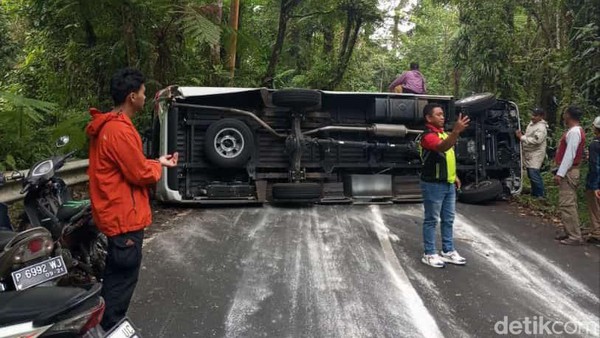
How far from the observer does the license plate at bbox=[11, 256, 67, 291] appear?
3123 millimetres

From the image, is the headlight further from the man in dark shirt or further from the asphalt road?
the man in dark shirt

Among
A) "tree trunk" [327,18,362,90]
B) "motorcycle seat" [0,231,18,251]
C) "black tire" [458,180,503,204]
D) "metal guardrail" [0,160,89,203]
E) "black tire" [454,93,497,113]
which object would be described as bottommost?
"black tire" [458,180,503,204]

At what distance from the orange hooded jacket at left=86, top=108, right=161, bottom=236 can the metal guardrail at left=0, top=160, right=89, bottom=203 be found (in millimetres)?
2615

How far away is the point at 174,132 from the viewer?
711 cm

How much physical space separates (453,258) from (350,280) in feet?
4.18

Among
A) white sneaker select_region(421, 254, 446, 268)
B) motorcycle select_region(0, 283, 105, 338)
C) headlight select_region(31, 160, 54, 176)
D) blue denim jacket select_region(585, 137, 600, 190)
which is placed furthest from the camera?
blue denim jacket select_region(585, 137, 600, 190)

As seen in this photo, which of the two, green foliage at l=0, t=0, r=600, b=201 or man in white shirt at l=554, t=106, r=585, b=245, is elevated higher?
green foliage at l=0, t=0, r=600, b=201

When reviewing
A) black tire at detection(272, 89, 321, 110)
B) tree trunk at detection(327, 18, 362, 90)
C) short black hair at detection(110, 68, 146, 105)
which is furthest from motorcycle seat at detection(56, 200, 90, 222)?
tree trunk at detection(327, 18, 362, 90)

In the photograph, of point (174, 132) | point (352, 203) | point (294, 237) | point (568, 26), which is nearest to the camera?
point (294, 237)

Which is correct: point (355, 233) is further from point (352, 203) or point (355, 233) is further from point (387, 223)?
point (352, 203)

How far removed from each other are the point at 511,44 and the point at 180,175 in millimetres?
9472

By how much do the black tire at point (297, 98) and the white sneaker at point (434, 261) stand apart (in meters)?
3.10

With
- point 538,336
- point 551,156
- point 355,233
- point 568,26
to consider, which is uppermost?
point 568,26

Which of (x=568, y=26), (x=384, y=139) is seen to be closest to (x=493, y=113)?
(x=384, y=139)
